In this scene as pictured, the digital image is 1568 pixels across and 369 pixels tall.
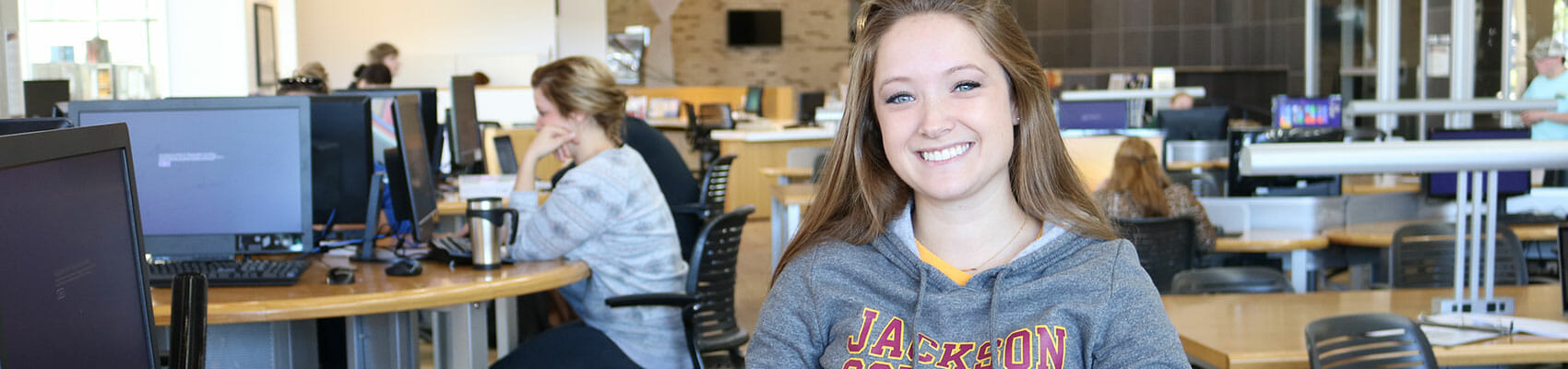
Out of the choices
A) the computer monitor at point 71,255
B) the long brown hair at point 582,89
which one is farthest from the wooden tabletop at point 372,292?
the computer monitor at point 71,255

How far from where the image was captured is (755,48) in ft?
59.0

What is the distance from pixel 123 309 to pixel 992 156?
33.6 inches

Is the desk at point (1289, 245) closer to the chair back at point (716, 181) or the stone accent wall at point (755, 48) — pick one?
the chair back at point (716, 181)

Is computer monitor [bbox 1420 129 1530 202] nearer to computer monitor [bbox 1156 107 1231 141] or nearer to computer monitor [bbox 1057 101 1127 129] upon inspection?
computer monitor [bbox 1057 101 1127 129]

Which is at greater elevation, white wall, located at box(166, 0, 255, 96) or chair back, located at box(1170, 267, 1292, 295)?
white wall, located at box(166, 0, 255, 96)

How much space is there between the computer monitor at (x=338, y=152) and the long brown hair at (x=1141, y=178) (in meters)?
Answer: 2.48

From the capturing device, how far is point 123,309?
1.05 metres

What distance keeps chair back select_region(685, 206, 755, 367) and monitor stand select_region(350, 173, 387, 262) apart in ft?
2.40

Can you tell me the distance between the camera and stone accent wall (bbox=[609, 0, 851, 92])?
58.1ft

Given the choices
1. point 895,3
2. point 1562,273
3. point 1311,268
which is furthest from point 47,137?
point 1311,268

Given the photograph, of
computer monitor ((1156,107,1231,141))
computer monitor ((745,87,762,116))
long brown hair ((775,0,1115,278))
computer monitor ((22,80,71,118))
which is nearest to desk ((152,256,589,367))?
long brown hair ((775,0,1115,278))

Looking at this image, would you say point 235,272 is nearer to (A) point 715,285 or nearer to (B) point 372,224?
(B) point 372,224

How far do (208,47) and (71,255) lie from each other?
7521 mm

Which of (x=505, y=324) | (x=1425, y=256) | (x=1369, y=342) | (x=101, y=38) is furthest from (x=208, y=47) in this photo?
(x=1369, y=342)
